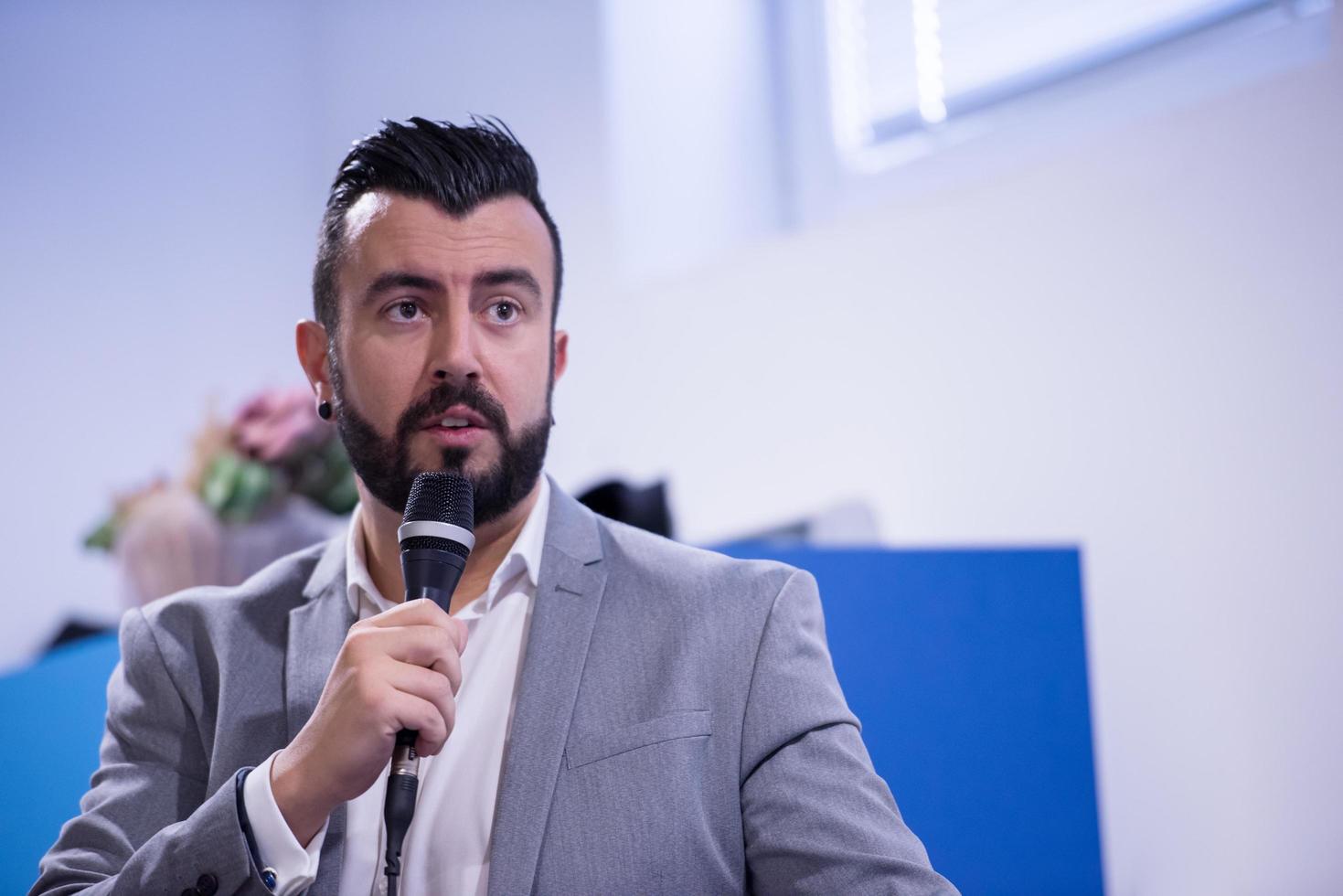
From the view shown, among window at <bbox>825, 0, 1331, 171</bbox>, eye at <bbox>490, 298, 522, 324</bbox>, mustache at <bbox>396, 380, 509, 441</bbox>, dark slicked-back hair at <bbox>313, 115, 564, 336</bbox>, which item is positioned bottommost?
mustache at <bbox>396, 380, 509, 441</bbox>

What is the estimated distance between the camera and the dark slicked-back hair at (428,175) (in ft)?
4.59

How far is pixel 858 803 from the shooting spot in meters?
1.20

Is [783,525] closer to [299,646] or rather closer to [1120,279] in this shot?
[1120,279]

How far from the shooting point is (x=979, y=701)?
1.76m

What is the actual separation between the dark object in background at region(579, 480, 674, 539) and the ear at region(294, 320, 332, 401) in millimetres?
661

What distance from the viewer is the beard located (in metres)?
1.32

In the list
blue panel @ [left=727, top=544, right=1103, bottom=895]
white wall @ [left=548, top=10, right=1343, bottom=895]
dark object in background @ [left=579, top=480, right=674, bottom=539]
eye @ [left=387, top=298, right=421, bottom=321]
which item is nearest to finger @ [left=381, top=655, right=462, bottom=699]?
eye @ [left=387, top=298, right=421, bottom=321]

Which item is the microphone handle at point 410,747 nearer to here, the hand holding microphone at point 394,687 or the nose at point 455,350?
the hand holding microphone at point 394,687

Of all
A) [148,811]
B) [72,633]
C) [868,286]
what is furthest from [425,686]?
[72,633]

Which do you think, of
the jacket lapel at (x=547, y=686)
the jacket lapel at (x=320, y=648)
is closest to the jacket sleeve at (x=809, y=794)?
the jacket lapel at (x=547, y=686)

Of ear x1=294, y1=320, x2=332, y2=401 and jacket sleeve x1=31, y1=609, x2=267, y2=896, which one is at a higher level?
ear x1=294, y1=320, x2=332, y2=401

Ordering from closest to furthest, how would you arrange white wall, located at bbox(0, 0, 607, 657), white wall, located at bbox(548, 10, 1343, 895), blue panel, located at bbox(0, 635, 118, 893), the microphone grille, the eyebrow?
the microphone grille
the eyebrow
blue panel, located at bbox(0, 635, 118, 893)
white wall, located at bbox(548, 10, 1343, 895)
white wall, located at bbox(0, 0, 607, 657)

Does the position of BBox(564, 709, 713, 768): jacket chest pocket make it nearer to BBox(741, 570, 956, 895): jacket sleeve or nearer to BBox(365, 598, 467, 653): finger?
BBox(741, 570, 956, 895): jacket sleeve

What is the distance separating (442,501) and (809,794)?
452mm
